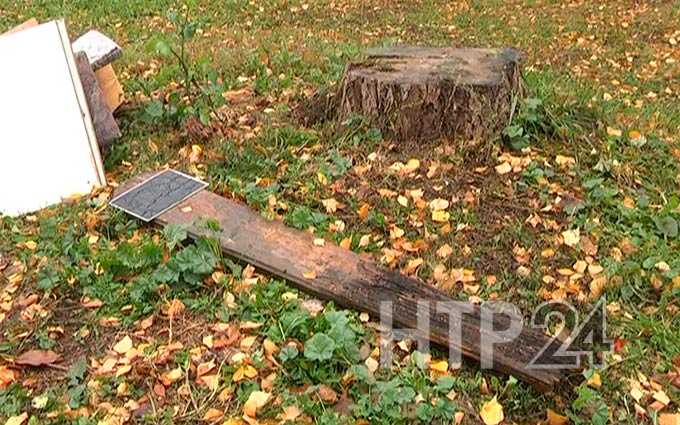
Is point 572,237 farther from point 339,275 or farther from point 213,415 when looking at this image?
point 213,415

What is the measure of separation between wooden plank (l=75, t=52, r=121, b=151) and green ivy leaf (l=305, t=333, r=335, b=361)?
2274 mm

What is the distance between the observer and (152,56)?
235 inches

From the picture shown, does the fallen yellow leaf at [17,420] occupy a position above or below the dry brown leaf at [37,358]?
below

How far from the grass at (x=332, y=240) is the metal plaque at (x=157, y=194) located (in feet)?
0.30

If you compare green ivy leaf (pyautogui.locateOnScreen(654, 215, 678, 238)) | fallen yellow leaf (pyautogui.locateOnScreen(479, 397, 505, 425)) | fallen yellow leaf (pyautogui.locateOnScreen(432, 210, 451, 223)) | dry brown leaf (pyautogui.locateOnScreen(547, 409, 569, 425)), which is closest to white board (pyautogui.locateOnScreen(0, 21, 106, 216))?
fallen yellow leaf (pyautogui.locateOnScreen(432, 210, 451, 223))

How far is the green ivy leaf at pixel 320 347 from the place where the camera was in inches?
99.2

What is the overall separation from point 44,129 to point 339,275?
6.83ft

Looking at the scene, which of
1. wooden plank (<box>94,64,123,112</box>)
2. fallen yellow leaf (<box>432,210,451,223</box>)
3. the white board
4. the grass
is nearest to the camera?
the grass

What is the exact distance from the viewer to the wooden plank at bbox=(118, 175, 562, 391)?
2.61 m

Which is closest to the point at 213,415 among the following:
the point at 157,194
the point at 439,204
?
the point at 157,194

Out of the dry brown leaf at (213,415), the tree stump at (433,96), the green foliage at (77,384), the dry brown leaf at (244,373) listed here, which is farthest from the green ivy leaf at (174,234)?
the tree stump at (433,96)

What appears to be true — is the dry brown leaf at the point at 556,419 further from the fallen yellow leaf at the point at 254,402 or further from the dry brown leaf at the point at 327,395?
the fallen yellow leaf at the point at 254,402

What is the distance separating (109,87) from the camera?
4.52m

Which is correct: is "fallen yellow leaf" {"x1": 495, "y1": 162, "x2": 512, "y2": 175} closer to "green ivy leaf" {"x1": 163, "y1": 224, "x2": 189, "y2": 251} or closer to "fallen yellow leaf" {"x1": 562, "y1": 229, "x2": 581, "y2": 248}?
"fallen yellow leaf" {"x1": 562, "y1": 229, "x2": 581, "y2": 248}
